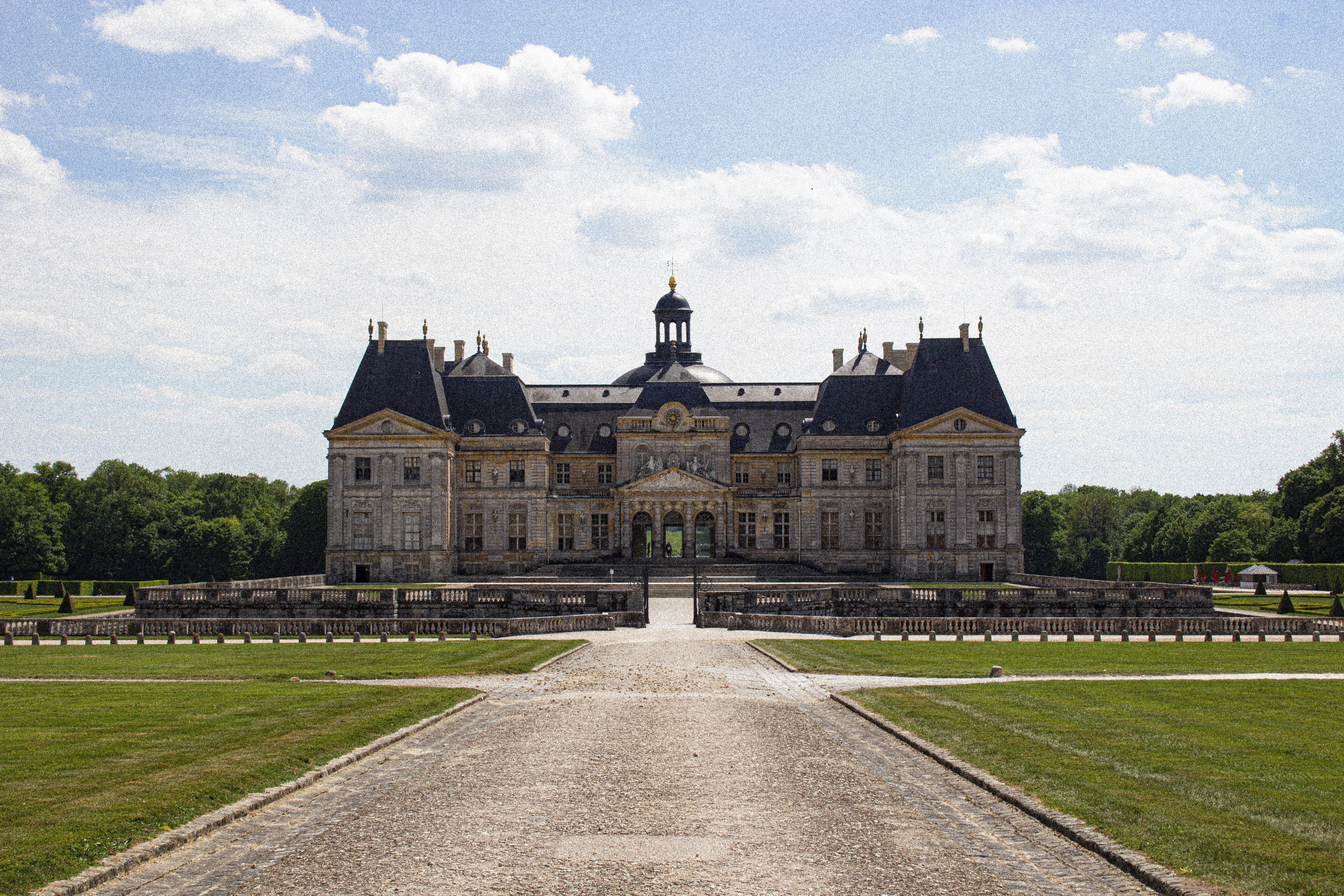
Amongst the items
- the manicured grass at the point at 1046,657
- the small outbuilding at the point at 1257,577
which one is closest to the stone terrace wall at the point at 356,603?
the manicured grass at the point at 1046,657

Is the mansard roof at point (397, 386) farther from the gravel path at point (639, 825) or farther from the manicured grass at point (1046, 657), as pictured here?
the gravel path at point (639, 825)

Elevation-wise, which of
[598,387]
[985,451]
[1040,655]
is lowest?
[1040,655]

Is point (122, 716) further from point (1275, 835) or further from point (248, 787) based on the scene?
point (1275, 835)

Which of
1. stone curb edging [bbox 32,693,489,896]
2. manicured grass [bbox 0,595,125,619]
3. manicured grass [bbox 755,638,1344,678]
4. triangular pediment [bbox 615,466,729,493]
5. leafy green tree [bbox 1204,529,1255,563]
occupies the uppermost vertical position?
triangular pediment [bbox 615,466,729,493]

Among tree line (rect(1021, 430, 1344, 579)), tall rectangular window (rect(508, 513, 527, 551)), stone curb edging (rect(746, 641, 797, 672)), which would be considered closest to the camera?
stone curb edging (rect(746, 641, 797, 672))

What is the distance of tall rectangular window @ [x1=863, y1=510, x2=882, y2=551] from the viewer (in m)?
75.8

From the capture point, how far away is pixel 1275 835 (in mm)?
→ 10258

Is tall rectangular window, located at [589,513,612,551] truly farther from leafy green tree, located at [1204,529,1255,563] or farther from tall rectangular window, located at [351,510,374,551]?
leafy green tree, located at [1204,529,1255,563]

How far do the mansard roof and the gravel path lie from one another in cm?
5720

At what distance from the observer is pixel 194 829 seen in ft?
35.4

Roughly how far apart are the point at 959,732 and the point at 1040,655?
13.5 meters

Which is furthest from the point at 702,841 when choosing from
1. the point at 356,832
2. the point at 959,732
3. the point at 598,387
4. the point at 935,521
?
the point at 598,387

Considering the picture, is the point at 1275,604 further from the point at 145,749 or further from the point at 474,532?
the point at 145,749

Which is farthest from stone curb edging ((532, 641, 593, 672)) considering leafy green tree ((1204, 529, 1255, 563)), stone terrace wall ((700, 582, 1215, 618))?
leafy green tree ((1204, 529, 1255, 563))
